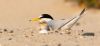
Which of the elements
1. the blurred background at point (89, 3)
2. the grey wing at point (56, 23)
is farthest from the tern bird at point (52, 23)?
the blurred background at point (89, 3)

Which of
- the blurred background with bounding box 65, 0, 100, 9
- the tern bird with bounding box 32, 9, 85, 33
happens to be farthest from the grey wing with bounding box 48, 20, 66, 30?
the blurred background with bounding box 65, 0, 100, 9

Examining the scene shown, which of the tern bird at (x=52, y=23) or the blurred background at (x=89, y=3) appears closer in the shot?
the tern bird at (x=52, y=23)

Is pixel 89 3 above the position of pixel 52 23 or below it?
below

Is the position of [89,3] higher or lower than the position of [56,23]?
lower

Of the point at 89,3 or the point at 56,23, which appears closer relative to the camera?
the point at 56,23

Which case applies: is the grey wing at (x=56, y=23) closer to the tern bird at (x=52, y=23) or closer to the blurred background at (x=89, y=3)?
the tern bird at (x=52, y=23)

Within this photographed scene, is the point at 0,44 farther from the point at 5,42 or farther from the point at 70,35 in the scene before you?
the point at 70,35

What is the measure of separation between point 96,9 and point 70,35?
27.6 feet

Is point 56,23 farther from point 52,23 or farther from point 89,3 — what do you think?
point 89,3

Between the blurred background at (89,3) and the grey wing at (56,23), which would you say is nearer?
the grey wing at (56,23)

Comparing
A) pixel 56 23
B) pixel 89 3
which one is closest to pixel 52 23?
pixel 56 23

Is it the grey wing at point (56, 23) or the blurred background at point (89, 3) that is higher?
the grey wing at point (56, 23)

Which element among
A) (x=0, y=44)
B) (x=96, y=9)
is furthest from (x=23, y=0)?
(x=0, y=44)

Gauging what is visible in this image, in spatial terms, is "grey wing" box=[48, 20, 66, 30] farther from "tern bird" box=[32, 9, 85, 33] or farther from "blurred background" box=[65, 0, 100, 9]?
"blurred background" box=[65, 0, 100, 9]
